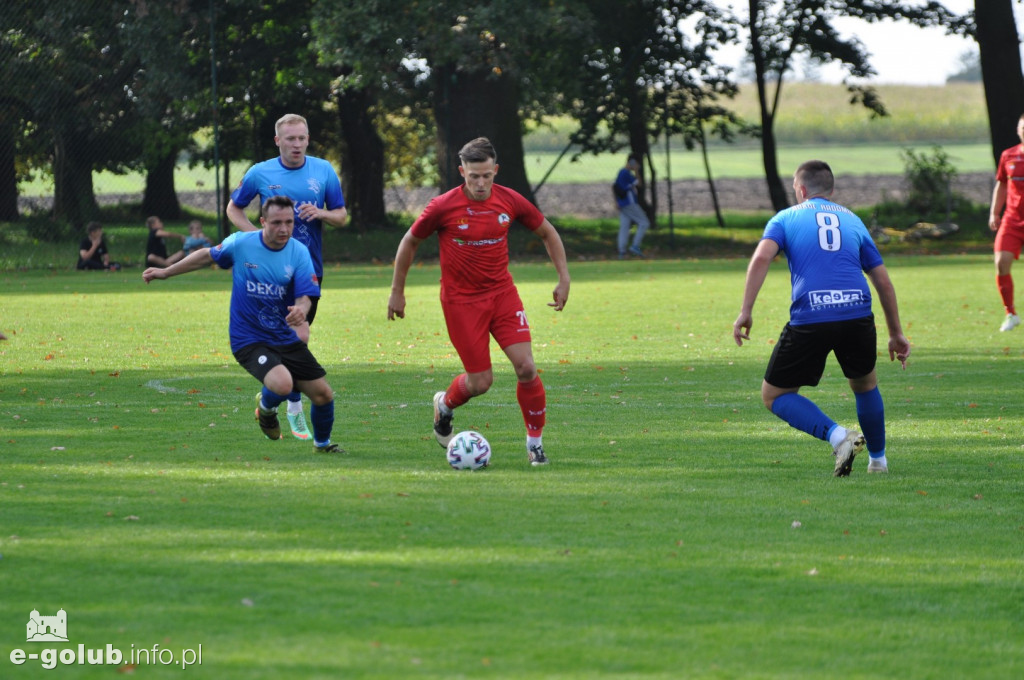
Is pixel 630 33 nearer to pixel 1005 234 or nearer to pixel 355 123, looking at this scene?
pixel 355 123

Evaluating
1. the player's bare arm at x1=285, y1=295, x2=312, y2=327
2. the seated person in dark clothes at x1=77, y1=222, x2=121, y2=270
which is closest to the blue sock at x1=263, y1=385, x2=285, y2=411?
the player's bare arm at x1=285, y1=295, x2=312, y2=327

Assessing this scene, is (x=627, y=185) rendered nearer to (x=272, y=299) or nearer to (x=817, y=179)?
(x=272, y=299)

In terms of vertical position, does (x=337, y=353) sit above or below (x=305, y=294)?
below

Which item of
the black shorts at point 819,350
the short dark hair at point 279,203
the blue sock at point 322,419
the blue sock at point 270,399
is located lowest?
the blue sock at point 322,419

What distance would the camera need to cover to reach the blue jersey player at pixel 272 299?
8.06m

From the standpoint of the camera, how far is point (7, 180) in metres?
27.7

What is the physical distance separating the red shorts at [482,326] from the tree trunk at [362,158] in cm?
2552

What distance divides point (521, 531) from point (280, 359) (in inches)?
103

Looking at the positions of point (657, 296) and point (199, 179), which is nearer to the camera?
point (657, 296)

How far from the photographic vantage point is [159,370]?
12508 millimetres

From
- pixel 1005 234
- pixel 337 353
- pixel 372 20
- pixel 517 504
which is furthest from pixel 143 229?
pixel 517 504

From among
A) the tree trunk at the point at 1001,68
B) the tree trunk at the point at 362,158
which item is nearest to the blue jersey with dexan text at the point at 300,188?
the tree trunk at the point at 362,158

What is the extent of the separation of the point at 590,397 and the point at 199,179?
23.5 m

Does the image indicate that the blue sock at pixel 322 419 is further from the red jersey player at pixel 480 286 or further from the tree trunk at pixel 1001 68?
the tree trunk at pixel 1001 68
